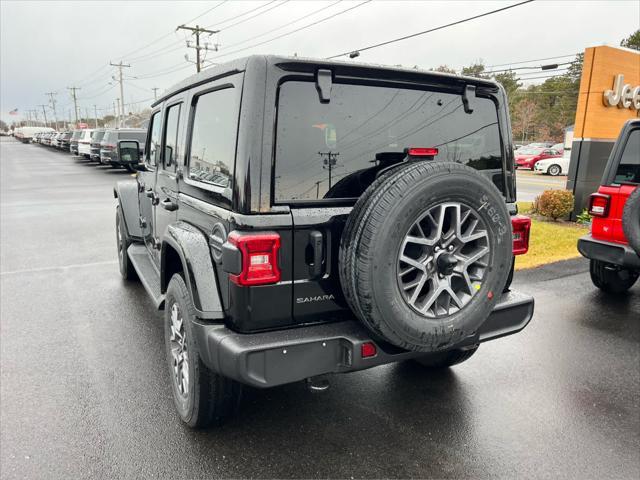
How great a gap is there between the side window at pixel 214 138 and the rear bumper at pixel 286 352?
2.55 feet

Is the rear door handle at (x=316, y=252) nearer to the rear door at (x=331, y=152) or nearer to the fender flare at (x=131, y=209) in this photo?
the rear door at (x=331, y=152)

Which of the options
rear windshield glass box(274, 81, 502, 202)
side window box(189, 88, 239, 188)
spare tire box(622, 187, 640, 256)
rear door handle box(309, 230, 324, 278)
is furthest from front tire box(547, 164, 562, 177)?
rear door handle box(309, 230, 324, 278)

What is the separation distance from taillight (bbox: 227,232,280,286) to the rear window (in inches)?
165

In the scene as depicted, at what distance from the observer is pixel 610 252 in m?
4.75

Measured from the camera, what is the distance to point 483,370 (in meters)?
3.69

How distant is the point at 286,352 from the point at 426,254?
2.69 feet

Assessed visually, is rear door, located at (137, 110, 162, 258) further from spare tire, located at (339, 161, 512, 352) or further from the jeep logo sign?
the jeep logo sign

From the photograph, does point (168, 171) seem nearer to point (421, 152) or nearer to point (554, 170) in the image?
point (421, 152)

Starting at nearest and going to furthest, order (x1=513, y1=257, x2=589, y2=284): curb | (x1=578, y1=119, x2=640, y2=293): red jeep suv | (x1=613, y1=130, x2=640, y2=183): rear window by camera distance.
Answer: (x1=578, y1=119, x2=640, y2=293): red jeep suv → (x1=613, y1=130, x2=640, y2=183): rear window → (x1=513, y1=257, x2=589, y2=284): curb

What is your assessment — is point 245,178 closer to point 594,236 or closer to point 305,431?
point 305,431

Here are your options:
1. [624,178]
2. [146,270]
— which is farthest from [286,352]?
[624,178]

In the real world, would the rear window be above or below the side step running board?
above

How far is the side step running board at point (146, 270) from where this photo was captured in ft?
12.2

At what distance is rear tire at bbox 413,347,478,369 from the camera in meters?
3.50
